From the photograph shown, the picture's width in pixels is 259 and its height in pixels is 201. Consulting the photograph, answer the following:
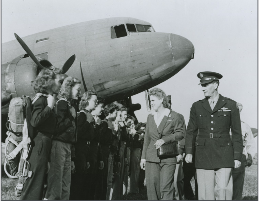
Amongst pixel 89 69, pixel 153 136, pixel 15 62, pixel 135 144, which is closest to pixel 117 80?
pixel 89 69

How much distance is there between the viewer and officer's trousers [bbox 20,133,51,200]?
4.30m

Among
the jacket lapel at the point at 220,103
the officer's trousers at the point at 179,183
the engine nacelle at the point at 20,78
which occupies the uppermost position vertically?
the engine nacelle at the point at 20,78

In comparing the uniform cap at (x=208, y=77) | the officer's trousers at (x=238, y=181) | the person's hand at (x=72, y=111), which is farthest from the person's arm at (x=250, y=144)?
the person's hand at (x=72, y=111)

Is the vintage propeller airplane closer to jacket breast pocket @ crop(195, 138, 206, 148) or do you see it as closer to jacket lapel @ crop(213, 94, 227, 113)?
jacket lapel @ crop(213, 94, 227, 113)

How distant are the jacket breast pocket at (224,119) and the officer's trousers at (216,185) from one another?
63cm

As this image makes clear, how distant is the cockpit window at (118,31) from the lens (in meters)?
10.3

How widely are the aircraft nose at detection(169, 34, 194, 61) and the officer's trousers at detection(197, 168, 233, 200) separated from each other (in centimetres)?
526

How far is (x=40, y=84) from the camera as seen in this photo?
474 centimetres

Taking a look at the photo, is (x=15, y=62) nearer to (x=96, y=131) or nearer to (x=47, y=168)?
(x=96, y=131)

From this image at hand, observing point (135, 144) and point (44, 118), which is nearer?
point (44, 118)

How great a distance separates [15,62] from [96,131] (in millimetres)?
3872

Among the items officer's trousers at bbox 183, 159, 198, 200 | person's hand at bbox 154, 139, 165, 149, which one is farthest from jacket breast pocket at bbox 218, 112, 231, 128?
officer's trousers at bbox 183, 159, 198, 200

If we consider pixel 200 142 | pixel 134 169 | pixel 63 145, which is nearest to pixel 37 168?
pixel 63 145

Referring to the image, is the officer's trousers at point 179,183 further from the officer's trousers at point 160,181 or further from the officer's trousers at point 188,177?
the officer's trousers at point 160,181
